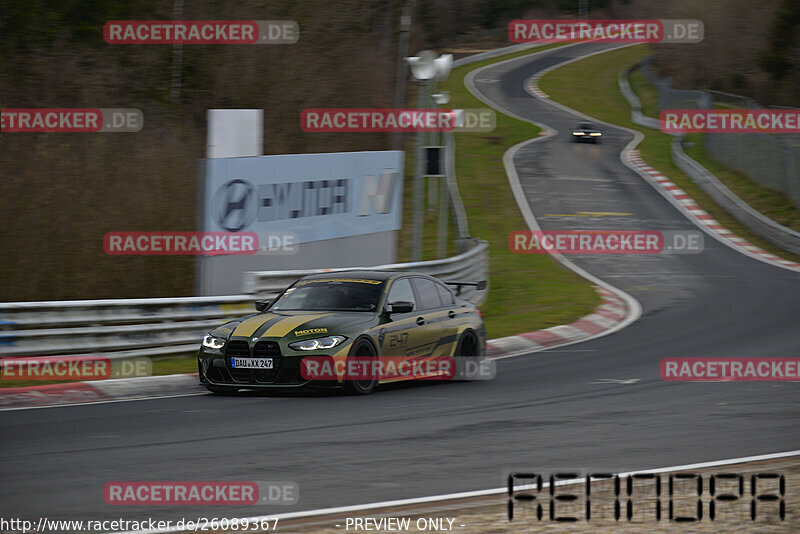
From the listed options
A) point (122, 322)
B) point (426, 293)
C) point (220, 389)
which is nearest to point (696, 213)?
point (426, 293)

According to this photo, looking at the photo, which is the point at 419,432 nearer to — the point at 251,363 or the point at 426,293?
the point at 251,363

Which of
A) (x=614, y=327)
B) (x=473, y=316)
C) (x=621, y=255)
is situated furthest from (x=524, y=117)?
(x=473, y=316)

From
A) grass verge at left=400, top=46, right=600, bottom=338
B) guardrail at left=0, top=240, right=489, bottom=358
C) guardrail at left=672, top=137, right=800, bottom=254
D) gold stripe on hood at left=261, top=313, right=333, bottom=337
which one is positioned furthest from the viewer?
guardrail at left=672, top=137, right=800, bottom=254

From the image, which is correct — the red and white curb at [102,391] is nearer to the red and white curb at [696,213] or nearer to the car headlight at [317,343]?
the car headlight at [317,343]

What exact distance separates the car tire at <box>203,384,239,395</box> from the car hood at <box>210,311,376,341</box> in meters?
0.56

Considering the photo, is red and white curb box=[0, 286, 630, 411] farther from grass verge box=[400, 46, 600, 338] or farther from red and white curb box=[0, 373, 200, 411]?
grass verge box=[400, 46, 600, 338]

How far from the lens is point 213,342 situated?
1227 cm

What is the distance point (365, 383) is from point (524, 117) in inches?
1983

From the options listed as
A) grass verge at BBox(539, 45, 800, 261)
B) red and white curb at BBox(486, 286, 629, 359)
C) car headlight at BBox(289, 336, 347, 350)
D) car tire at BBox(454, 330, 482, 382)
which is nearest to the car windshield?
car headlight at BBox(289, 336, 347, 350)

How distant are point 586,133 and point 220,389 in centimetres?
4258

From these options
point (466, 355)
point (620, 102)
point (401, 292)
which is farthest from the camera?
point (620, 102)

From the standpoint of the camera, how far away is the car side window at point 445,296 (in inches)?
563

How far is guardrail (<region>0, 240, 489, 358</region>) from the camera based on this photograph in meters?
14.0

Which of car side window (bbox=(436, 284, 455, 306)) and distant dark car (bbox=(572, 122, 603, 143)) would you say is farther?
distant dark car (bbox=(572, 122, 603, 143))
